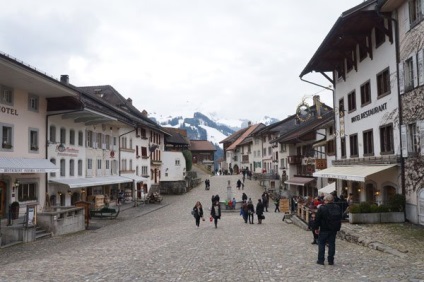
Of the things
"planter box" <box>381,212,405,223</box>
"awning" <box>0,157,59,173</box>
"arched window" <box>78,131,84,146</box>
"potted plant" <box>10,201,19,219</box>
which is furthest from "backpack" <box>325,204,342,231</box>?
"arched window" <box>78,131,84,146</box>

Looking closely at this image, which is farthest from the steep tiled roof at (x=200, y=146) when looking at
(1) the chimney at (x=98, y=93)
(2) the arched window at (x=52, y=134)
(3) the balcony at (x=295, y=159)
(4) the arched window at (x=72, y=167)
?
(2) the arched window at (x=52, y=134)

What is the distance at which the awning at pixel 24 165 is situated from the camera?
21.5 m

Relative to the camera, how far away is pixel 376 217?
59.8 ft

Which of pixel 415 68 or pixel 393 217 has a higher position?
pixel 415 68

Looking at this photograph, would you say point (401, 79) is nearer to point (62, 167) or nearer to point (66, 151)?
point (66, 151)

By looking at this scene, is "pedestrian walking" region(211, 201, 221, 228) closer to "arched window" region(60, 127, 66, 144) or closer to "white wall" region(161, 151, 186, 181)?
"arched window" region(60, 127, 66, 144)

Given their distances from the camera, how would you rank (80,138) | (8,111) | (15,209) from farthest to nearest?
(80,138)
(8,111)
(15,209)

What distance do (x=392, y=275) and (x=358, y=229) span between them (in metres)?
7.56

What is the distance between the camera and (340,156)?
29.9 m

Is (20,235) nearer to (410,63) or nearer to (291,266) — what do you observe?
(291,266)

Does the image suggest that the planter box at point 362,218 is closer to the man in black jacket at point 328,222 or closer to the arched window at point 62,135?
the man in black jacket at point 328,222

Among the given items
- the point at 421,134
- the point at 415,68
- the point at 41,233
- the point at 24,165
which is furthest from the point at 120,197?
the point at 415,68

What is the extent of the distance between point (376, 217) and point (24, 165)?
724 inches

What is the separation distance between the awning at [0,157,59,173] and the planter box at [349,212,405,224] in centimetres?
1676
